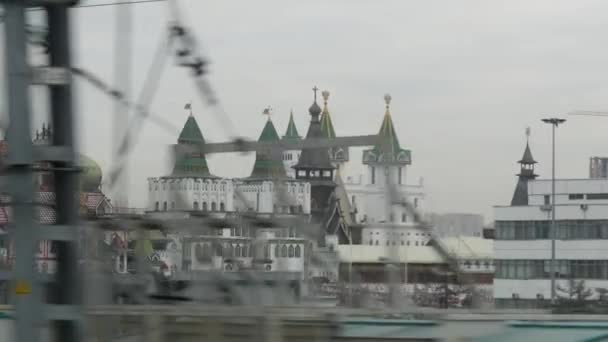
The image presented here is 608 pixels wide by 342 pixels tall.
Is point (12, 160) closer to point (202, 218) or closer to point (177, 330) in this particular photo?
point (177, 330)

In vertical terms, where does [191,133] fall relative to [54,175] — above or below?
above

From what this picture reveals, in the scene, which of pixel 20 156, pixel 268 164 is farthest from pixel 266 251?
pixel 20 156

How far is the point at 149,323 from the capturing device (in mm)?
11125

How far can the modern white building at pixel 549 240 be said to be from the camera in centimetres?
8319

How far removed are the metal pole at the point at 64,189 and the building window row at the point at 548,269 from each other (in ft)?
248

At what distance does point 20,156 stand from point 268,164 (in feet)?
31.3

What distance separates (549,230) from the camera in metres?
86.2

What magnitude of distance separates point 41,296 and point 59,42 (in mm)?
1483

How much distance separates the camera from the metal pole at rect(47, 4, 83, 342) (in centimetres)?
775

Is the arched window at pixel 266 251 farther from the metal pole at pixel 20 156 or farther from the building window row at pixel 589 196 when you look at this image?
the building window row at pixel 589 196

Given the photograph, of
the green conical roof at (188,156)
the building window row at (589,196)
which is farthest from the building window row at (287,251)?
the building window row at (589,196)

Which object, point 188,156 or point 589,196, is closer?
point 188,156

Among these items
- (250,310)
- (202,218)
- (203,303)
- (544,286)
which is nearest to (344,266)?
(202,218)

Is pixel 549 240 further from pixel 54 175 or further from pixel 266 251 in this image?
pixel 54 175
